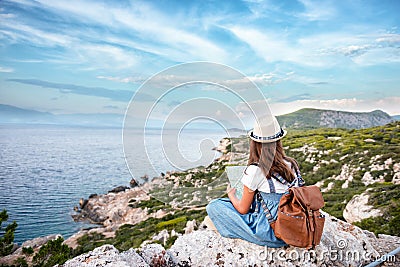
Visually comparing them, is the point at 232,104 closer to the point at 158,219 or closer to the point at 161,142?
the point at 161,142

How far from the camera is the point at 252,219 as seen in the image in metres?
3.52

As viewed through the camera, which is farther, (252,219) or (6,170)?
(6,170)

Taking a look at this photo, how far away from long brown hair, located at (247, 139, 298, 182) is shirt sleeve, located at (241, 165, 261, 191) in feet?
0.33

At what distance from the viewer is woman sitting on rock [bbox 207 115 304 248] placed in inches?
130

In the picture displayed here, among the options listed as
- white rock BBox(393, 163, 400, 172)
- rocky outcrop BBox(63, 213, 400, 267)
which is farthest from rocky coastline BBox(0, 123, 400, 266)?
white rock BBox(393, 163, 400, 172)

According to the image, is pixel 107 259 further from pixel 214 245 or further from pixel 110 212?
pixel 110 212

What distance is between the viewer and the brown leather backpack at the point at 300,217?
3.01 m

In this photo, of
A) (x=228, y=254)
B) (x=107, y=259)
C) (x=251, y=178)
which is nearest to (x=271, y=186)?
(x=251, y=178)

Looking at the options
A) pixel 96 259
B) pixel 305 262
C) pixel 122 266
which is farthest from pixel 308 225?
pixel 96 259

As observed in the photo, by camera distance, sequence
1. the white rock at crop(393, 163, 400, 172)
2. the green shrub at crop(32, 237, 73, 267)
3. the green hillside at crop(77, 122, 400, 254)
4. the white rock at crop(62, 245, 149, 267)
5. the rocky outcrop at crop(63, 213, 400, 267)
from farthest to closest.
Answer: the white rock at crop(393, 163, 400, 172) < the green shrub at crop(32, 237, 73, 267) < the green hillside at crop(77, 122, 400, 254) < the rocky outcrop at crop(63, 213, 400, 267) < the white rock at crop(62, 245, 149, 267)

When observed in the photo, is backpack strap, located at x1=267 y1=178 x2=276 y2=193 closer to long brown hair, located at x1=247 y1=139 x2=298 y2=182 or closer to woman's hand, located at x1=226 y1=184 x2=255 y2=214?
long brown hair, located at x1=247 y1=139 x2=298 y2=182

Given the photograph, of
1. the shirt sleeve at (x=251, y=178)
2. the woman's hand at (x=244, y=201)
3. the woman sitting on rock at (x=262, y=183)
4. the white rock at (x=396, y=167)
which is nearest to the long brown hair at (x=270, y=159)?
the woman sitting on rock at (x=262, y=183)

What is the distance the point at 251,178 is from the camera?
3.25 m

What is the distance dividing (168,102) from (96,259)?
2422mm
